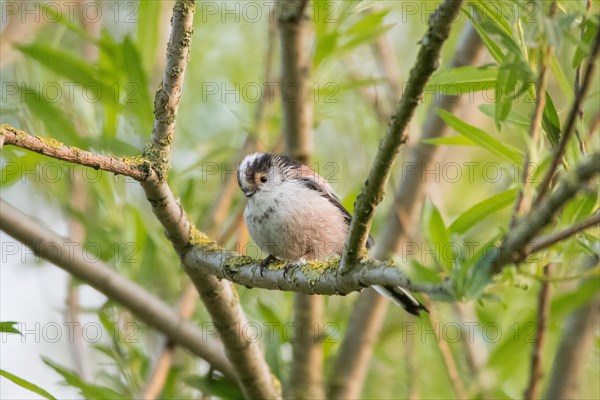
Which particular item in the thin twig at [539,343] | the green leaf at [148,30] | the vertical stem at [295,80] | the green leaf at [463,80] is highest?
the green leaf at [148,30]

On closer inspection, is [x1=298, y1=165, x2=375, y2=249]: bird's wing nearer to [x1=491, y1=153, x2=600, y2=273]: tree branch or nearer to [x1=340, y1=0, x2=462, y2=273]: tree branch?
[x1=340, y1=0, x2=462, y2=273]: tree branch

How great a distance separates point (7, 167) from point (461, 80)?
212 centimetres

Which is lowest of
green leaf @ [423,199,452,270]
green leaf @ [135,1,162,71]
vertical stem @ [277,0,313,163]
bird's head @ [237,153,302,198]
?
green leaf @ [423,199,452,270]

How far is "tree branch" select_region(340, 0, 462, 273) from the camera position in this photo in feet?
5.95

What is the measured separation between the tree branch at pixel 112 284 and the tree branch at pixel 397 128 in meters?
1.53

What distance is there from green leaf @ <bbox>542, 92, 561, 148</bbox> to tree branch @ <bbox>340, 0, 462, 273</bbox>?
1.70ft

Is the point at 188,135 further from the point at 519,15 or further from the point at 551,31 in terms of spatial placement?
the point at 551,31

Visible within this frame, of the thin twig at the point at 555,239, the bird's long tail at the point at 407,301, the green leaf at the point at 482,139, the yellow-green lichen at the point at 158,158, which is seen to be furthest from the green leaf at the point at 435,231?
the bird's long tail at the point at 407,301

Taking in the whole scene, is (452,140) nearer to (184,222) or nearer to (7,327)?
(184,222)

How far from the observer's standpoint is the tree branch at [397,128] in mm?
1812

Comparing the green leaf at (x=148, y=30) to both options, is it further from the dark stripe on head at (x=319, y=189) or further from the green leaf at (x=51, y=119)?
the dark stripe on head at (x=319, y=189)

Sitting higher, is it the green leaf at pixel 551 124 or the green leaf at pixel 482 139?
the green leaf at pixel 482 139

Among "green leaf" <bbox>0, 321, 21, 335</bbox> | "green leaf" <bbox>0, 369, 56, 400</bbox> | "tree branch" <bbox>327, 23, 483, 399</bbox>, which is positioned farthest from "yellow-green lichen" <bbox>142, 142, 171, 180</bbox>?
"tree branch" <bbox>327, 23, 483, 399</bbox>

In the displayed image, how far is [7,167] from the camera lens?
3.50 m
